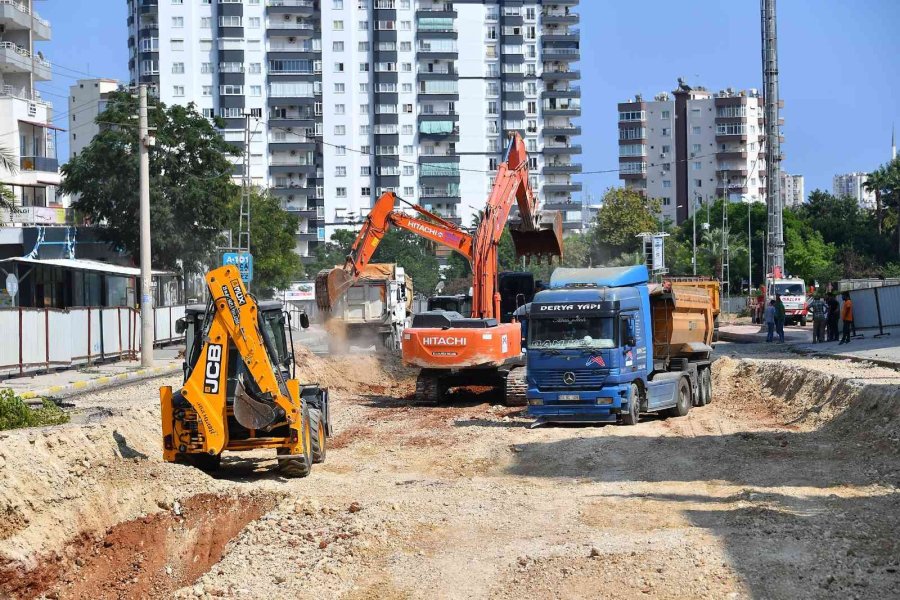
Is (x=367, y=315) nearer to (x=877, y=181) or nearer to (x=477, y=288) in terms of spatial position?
(x=477, y=288)

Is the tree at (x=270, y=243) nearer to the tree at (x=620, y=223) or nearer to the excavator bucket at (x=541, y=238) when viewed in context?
the tree at (x=620, y=223)

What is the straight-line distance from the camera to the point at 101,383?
2950 cm

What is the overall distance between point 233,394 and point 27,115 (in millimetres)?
57721

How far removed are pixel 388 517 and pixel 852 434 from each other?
10.2m

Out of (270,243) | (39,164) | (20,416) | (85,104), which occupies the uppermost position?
(85,104)

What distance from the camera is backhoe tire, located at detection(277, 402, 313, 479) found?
50.0 feet

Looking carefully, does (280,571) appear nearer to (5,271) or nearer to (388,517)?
(388,517)

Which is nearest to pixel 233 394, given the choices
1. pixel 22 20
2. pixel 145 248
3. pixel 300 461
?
pixel 300 461

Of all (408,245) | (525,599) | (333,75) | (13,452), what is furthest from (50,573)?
(333,75)

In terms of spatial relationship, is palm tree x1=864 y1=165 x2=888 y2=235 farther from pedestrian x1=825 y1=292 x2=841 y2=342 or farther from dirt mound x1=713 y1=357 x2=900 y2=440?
dirt mound x1=713 y1=357 x2=900 y2=440

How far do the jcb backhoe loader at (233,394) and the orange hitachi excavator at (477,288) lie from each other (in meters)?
9.65

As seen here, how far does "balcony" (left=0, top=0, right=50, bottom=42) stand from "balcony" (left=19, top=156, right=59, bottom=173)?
855cm

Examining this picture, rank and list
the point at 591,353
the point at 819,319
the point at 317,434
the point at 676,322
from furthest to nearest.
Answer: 1. the point at 819,319
2. the point at 676,322
3. the point at 591,353
4. the point at 317,434

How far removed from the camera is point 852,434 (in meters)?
19.9
